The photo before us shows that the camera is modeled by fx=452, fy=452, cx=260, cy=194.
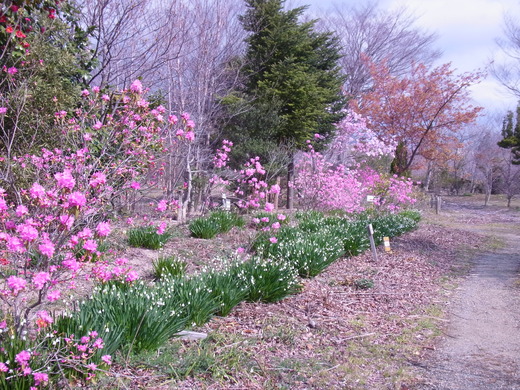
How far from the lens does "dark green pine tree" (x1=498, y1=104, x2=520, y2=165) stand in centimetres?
3150

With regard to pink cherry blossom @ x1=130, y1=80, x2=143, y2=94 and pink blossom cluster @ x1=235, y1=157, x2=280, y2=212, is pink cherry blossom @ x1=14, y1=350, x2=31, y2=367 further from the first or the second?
pink blossom cluster @ x1=235, y1=157, x2=280, y2=212

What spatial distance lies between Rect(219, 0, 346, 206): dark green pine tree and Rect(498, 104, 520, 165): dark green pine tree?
71.2 feet

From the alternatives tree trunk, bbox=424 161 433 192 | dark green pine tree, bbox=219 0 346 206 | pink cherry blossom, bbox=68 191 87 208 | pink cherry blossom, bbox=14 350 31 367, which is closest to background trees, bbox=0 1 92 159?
pink cherry blossom, bbox=68 191 87 208

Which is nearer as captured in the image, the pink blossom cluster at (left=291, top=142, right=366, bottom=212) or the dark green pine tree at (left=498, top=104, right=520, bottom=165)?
the pink blossom cluster at (left=291, top=142, right=366, bottom=212)

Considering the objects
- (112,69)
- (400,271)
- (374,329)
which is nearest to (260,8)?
(112,69)

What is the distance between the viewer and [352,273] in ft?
23.0

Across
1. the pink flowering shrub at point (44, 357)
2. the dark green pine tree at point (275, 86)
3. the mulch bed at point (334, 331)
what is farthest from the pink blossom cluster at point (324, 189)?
the pink flowering shrub at point (44, 357)

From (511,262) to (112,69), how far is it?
8.79 metres

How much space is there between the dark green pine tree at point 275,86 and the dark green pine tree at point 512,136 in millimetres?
21704

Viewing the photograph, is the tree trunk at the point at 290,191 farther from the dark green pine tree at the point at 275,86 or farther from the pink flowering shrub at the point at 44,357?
the pink flowering shrub at the point at 44,357

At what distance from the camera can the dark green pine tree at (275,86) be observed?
14.2 meters

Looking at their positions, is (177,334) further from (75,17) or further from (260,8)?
(260,8)

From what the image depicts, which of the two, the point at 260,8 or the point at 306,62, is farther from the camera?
the point at 306,62

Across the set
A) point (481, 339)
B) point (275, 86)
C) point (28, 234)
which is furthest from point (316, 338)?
point (275, 86)
